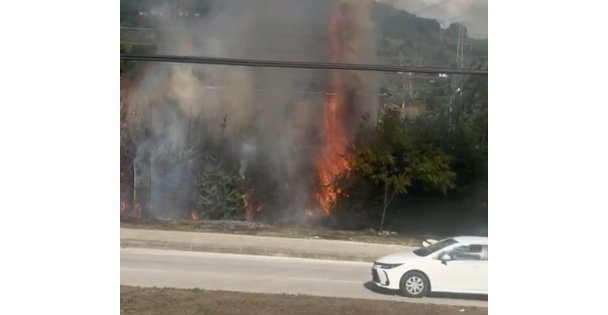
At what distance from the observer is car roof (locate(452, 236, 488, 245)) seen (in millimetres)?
3332

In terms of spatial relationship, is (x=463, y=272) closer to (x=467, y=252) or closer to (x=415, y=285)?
(x=467, y=252)

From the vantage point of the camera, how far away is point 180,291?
3.36 metres

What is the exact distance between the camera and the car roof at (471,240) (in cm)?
333

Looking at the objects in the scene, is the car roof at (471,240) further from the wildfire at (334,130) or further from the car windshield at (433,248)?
the wildfire at (334,130)

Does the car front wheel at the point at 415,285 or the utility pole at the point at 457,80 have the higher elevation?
the utility pole at the point at 457,80

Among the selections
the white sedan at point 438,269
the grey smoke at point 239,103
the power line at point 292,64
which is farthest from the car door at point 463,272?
the power line at point 292,64

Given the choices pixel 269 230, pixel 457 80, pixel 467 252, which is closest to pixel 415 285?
pixel 467 252

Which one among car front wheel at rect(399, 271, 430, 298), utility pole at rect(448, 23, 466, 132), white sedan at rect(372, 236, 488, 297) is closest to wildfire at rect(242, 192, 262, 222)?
white sedan at rect(372, 236, 488, 297)

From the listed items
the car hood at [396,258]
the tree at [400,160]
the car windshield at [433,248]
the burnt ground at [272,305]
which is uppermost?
the tree at [400,160]

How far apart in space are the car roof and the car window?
2 centimetres
